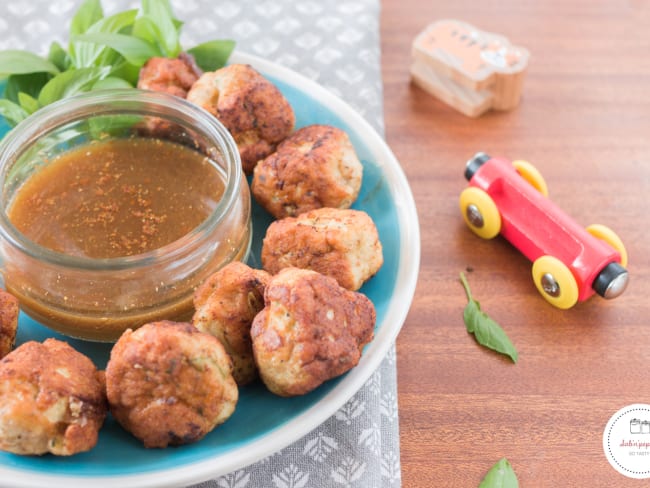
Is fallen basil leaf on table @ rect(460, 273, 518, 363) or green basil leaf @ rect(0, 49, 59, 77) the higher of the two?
green basil leaf @ rect(0, 49, 59, 77)

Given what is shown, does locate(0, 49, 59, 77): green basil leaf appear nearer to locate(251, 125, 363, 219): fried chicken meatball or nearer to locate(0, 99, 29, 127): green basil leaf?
locate(0, 99, 29, 127): green basil leaf

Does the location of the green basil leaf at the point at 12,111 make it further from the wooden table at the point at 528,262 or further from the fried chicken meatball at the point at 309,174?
the wooden table at the point at 528,262

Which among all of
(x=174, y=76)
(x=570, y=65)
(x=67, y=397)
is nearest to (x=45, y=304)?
(x=67, y=397)

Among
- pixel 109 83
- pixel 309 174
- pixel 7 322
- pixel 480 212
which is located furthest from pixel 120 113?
pixel 480 212

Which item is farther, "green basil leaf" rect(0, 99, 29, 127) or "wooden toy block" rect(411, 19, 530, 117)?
"wooden toy block" rect(411, 19, 530, 117)

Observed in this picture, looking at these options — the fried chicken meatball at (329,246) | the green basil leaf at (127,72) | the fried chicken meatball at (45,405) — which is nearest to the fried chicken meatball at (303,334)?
the fried chicken meatball at (329,246)

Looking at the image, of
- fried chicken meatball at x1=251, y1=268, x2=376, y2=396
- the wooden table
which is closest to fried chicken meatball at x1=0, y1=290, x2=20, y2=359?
fried chicken meatball at x1=251, y1=268, x2=376, y2=396

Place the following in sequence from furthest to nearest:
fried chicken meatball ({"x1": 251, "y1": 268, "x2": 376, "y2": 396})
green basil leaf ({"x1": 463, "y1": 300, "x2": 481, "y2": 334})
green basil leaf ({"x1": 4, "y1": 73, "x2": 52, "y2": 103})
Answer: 1. green basil leaf ({"x1": 4, "y1": 73, "x2": 52, "y2": 103})
2. green basil leaf ({"x1": 463, "y1": 300, "x2": 481, "y2": 334})
3. fried chicken meatball ({"x1": 251, "y1": 268, "x2": 376, "y2": 396})

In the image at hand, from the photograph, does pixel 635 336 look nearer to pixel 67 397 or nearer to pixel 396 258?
pixel 396 258
